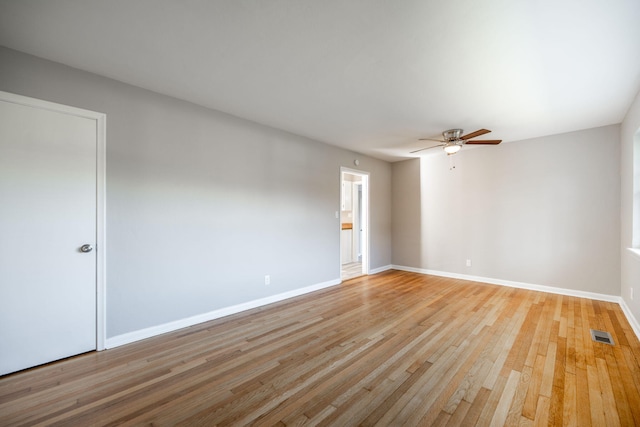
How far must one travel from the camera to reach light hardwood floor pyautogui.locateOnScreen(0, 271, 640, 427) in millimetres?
1647

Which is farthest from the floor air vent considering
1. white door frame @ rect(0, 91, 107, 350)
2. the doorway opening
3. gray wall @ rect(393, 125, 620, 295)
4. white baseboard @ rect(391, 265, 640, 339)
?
white door frame @ rect(0, 91, 107, 350)

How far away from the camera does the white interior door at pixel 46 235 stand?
6.83 ft

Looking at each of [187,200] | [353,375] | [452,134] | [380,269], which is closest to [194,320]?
[187,200]

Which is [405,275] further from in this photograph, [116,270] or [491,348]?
[116,270]

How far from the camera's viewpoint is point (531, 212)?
446cm

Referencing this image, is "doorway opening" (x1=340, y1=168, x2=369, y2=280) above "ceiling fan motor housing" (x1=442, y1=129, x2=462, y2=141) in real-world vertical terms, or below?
below

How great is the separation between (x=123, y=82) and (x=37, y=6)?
0.94 meters

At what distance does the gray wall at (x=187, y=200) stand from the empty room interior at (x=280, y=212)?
24 mm

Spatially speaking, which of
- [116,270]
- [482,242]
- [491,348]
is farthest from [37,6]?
[482,242]

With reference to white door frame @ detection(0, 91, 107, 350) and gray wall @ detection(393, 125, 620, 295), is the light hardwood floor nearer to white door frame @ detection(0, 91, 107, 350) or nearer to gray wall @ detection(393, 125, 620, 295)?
white door frame @ detection(0, 91, 107, 350)

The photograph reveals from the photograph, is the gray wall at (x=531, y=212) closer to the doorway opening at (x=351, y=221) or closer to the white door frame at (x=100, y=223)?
the doorway opening at (x=351, y=221)

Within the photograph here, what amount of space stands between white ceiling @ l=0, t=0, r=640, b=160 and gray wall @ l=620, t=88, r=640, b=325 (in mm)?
270

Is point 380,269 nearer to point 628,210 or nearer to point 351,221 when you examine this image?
point 351,221

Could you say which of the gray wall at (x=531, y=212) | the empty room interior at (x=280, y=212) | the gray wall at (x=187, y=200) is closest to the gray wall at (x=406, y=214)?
the gray wall at (x=531, y=212)
